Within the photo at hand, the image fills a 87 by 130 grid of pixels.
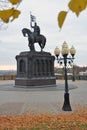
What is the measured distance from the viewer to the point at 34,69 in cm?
3894

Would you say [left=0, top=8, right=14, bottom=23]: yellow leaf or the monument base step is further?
the monument base step

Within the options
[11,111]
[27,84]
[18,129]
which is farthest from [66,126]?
[27,84]

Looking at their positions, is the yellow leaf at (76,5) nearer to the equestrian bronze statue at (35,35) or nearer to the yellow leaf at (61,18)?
the yellow leaf at (61,18)

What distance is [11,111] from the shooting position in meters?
18.0

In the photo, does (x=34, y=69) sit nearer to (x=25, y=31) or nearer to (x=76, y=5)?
(x=25, y=31)

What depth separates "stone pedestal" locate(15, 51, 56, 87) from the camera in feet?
126

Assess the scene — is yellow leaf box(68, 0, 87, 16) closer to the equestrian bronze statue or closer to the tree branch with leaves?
the tree branch with leaves

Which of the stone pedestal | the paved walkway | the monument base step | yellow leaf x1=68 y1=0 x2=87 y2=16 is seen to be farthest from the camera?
the stone pedestal

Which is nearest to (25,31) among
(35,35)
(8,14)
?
(35,35)

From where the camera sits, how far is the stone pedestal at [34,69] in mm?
38438

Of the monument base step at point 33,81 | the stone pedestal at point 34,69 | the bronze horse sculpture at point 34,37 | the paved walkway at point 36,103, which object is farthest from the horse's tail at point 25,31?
the paved walkway at point 36,103

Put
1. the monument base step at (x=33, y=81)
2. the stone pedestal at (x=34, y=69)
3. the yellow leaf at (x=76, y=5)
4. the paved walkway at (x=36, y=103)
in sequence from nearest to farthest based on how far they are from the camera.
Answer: the yellow leaf at (x=76, y=5), the paved walkway at (x=36, y=103), the monument base step at (x=33, y=81), the stone pedestal at (x=34, y=69)

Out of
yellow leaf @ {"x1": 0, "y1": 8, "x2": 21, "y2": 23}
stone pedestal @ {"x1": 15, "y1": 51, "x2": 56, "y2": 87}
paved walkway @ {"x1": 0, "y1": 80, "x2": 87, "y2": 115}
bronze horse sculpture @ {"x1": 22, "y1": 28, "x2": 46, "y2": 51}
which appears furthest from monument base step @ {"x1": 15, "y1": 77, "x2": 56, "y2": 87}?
yellow leaf @ {"x1": 0, "y1": 8, "x2": 21, "y2": 23}

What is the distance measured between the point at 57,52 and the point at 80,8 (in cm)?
1862
